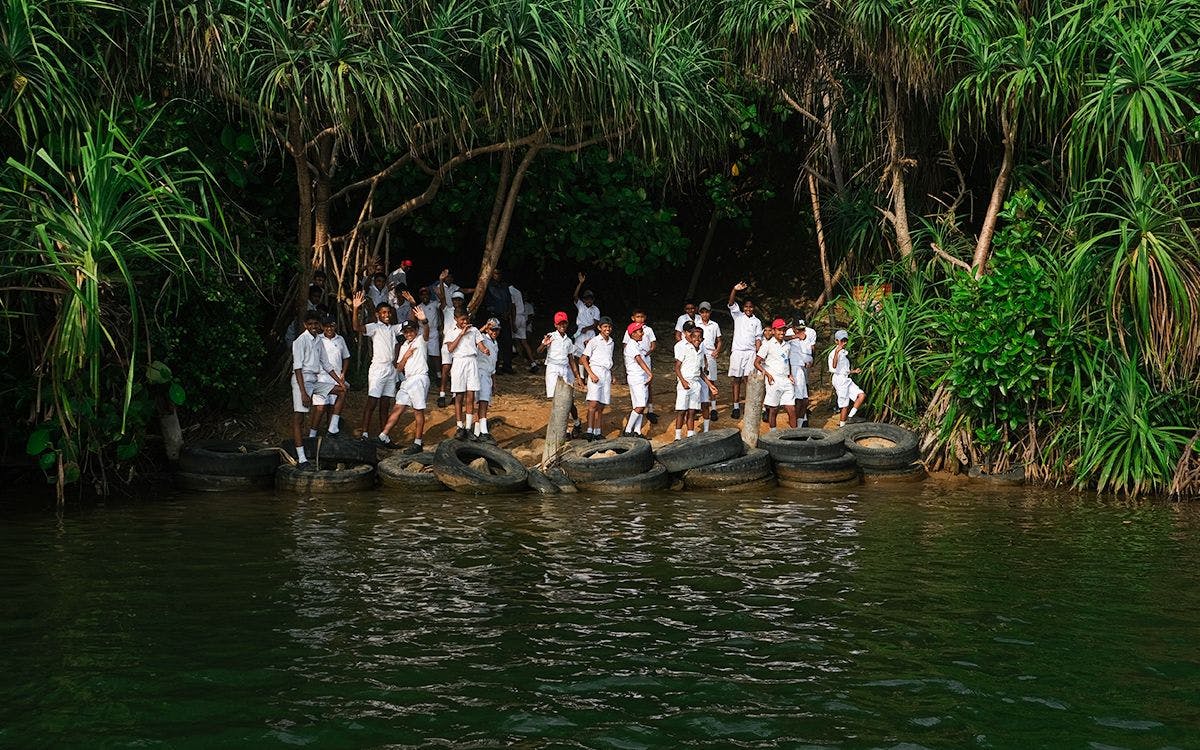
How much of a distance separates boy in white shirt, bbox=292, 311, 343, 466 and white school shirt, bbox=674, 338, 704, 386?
398 cm

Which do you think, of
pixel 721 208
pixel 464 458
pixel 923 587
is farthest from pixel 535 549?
pixel 721 208

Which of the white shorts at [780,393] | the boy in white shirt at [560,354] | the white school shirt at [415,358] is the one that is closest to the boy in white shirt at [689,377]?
the white shorts at [780,393]

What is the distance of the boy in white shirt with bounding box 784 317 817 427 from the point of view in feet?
53.4

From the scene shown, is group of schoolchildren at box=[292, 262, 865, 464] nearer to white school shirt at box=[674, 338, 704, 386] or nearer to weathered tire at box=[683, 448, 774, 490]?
white school shirt at box=[674, 338, 704, 386]

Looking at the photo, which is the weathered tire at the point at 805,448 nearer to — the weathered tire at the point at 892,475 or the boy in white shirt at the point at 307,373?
the weathered tire at the point at 892,475

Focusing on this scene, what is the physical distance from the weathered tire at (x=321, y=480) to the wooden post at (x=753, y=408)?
172 inches

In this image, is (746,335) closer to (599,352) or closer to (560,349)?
(599,352)

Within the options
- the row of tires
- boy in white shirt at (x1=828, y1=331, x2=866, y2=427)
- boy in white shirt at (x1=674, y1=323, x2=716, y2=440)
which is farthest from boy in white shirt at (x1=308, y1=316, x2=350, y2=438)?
boy in white shirt at (x1=828, y1=331, x2=866, y2=427)

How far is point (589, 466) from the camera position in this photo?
46.1ft

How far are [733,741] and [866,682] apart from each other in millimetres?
1195

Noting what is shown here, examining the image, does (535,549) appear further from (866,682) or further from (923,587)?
(866,682)

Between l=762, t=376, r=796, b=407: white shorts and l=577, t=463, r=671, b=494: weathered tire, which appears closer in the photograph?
l=577, t=463, r=671, b=494: weathered tire

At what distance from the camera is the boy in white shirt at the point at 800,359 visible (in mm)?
16266

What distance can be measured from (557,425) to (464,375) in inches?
47.7
